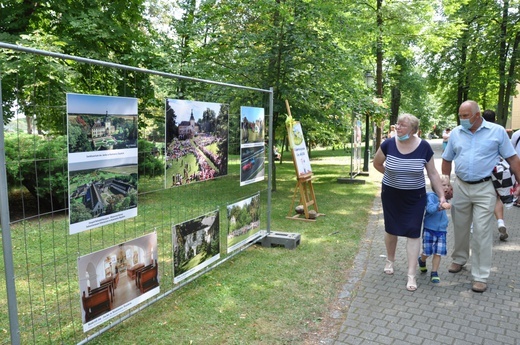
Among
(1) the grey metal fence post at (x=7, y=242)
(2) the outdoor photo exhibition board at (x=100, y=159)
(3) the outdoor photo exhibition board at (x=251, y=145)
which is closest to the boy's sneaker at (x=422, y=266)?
(3) the outdoor photo exhibition board at (x=251, y=145)

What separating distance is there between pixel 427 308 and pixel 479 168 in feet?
5.21

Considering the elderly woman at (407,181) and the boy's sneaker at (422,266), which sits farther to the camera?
the boy's sneaker at (422,266)

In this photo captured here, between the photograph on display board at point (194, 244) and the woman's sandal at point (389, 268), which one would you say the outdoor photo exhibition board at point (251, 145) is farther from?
the woman's sandal at point (389, 268)

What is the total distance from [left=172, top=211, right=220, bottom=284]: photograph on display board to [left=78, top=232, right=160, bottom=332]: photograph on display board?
413mm

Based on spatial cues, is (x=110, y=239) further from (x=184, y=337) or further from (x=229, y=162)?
(x=184, y=337)

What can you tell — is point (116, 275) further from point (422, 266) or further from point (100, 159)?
point (422, 266)

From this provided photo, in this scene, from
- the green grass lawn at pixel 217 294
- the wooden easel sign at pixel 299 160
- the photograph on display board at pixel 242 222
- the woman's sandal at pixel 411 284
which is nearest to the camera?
the green grass lawn at pixel 217 294

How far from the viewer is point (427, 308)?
409cm

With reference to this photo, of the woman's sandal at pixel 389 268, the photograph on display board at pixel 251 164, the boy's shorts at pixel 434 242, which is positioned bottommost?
the woman's sandal at pixel 389 268

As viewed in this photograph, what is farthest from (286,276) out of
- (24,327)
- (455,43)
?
(455,43)

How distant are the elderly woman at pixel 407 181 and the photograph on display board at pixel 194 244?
197 centimetres

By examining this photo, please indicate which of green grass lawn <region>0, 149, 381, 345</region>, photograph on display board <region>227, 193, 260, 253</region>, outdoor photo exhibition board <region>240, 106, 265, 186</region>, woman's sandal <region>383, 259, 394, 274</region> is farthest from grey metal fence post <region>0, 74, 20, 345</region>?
woman's sandal <region>383, 259, 394, 274</region>

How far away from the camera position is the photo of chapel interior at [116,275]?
10.1 ft

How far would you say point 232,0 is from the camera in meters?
10.1
